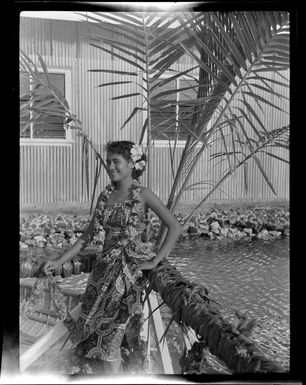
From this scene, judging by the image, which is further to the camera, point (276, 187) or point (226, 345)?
point (276, 187)

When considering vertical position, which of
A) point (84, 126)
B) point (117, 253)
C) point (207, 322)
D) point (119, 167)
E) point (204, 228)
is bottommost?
point (207, 322)

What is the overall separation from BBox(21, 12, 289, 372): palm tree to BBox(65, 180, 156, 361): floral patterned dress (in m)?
0.11

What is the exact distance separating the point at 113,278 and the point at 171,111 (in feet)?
2.72

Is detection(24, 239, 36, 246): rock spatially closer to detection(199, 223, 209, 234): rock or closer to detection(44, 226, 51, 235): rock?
detection(44, 226, 51, 235): rock

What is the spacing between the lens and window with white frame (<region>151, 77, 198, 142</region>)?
2.68 m

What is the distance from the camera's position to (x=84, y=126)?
268 cm

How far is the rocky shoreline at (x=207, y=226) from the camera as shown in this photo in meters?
2.67

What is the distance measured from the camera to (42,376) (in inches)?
104

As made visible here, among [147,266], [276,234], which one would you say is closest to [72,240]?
[147,266]

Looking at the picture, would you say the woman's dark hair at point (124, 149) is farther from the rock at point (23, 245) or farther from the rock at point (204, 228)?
the rock at point (23, 245)

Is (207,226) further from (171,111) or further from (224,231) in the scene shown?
(171,111)

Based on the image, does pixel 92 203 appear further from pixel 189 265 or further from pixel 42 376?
pixel 42 376

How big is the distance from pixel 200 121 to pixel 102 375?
1.27 m
